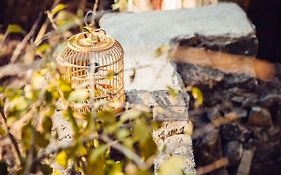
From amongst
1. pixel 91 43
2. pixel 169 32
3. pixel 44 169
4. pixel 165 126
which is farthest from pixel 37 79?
pixel 169 32

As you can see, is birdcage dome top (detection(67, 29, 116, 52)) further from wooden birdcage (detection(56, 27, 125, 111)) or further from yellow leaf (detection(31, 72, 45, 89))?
yellow leaf (detection(31, 72, 45, 89))

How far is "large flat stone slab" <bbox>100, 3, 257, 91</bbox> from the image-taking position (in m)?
2.54

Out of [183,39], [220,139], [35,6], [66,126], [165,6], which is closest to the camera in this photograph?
[66,126]

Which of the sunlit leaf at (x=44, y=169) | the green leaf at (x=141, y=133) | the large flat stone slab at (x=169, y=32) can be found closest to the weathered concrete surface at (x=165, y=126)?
the large flat stone slab at (x=169, y=32)

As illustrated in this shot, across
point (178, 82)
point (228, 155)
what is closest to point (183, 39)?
point (178, 82)

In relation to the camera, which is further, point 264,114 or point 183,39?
point 264,114

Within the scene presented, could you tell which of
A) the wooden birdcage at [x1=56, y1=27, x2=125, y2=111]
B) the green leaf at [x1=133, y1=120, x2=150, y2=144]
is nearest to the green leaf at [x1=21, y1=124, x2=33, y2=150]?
the green leaf at [x1=133, y1=120, x2=150, y2=144]

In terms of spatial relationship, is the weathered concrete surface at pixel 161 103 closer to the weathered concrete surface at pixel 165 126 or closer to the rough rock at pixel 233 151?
the weathered concrete surface at pixel 165 126

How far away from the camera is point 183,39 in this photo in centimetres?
273

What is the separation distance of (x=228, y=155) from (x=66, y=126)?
1314 millimetres

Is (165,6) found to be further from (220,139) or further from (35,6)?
(35,6)

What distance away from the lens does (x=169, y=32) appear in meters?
2.81

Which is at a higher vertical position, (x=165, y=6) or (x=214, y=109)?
(x=165, y=6)

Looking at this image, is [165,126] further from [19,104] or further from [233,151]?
[19,104]
